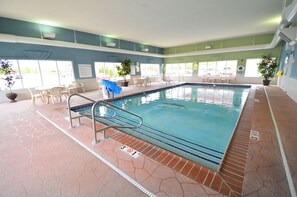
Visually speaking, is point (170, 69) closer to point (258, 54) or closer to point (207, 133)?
point (258, 54)

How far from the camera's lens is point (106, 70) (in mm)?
9742

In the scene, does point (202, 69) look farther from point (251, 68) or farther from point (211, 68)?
point (251, 68)

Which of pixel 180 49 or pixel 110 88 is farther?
pixel 180 49

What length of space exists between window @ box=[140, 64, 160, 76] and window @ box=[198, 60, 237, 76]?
171 inches

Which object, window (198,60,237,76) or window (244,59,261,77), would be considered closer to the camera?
window (244,59,261,77)

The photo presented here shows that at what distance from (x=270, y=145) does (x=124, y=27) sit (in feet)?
24.4

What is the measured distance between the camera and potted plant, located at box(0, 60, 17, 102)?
5336 millimetres

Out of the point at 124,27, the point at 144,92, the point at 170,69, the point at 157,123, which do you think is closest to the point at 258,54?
the point at 170,69

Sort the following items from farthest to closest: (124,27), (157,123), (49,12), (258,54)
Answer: (258,54) < (124,27) < (49,12) < (157,123)

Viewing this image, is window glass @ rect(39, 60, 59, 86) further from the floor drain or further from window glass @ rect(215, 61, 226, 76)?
window glass @ rect(215, 61, 226, 76)

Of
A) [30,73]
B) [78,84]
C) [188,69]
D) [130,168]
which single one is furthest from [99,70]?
[130,168]

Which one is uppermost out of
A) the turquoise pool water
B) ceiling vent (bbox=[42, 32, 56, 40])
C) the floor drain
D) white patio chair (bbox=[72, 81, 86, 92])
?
ceiling vent (bbox=[42, 32, 56, 40])

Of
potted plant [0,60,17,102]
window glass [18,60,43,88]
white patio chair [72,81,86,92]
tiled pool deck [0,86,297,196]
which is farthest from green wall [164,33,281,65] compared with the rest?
potted plant [0,60,17,102]

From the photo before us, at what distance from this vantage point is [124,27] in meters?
7.13
